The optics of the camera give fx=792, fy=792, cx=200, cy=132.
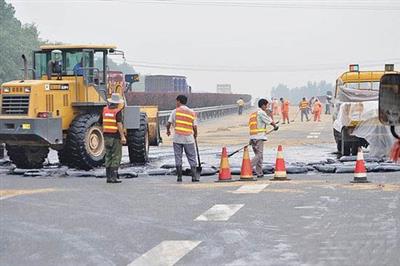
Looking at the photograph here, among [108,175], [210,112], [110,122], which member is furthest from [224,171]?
[210,112]

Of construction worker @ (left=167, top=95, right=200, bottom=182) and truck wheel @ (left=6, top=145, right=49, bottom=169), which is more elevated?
construction worker @ (left=167, top=95, right=200, bottom=182)

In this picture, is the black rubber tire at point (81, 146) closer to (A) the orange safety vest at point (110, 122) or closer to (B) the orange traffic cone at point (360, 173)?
(A) the orange safety vest at point (110, 122)

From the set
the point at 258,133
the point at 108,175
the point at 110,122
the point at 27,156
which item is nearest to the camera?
the point at 108,175

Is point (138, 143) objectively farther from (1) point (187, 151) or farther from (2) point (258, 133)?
(2) point (258, 133)

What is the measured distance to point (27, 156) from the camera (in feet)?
61.3

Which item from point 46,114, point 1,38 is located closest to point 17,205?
point 46,114

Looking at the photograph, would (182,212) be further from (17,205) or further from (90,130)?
(90,130)

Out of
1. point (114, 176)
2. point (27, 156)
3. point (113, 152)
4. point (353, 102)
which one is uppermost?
point (353, 102)

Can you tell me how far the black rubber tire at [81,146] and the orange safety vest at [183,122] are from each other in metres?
3.03

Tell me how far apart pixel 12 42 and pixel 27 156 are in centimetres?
6699

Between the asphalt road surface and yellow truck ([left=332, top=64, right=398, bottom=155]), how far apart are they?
470 centimetres

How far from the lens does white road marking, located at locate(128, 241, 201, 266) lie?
26.5ft

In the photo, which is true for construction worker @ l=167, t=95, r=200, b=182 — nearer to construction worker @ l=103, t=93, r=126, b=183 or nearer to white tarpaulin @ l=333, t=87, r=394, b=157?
construction worker @ l=103, t=93, r=126, b=183

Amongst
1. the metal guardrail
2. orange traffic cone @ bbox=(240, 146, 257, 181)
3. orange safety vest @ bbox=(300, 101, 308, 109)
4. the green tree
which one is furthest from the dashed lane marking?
the green tree
